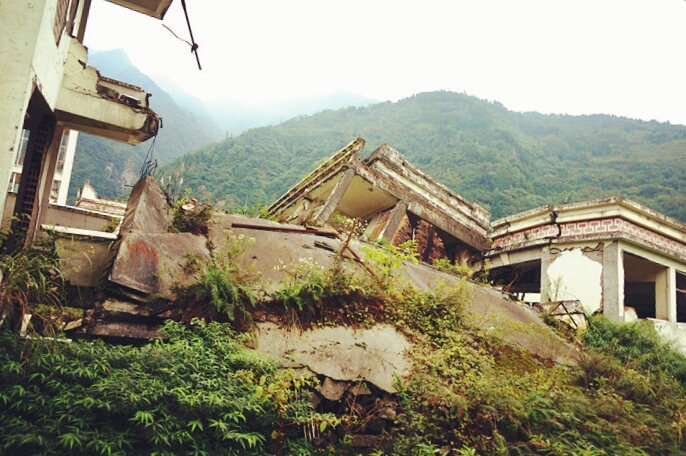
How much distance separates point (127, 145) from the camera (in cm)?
5628

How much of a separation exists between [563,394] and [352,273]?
3.44 meters

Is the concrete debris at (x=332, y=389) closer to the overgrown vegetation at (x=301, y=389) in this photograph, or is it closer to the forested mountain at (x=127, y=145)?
the overgrown vegetation at (x=301, y=389)

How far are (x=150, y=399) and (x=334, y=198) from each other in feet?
31.5

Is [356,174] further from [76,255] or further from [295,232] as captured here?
[76,255]

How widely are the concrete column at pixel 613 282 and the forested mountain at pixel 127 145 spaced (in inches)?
482

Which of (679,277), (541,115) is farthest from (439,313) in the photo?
(541,115)

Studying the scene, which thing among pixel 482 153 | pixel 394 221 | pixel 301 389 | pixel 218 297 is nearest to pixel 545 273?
pixel 394 221

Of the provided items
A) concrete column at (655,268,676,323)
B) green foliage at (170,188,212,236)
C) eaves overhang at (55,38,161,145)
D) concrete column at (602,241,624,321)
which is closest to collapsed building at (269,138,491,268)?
concrete column at (602,241,624,321)

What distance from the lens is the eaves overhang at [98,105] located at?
26.9ft

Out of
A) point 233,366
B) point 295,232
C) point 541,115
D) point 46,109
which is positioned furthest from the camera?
point 541,115

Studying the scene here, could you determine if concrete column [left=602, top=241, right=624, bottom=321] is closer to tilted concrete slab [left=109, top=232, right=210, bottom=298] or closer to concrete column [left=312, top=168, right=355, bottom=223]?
concrete column [left=312, top=168, right=355, bottom=223]

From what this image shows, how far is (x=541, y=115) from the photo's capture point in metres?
84.5

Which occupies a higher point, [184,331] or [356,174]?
[356,174]

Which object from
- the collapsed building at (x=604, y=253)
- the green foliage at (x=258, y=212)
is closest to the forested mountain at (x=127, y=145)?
the green foliage at (x=258, y=212)
